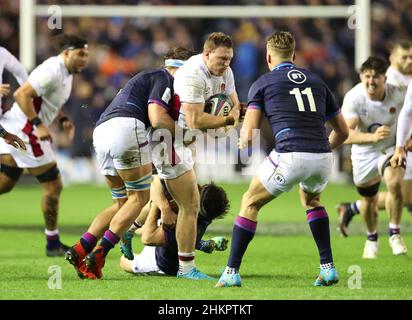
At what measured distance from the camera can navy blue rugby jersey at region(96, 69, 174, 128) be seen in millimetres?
9016

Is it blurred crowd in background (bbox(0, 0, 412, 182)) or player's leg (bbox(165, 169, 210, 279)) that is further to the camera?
blurred crowd in background (bbox(0, 0, 412, 182))

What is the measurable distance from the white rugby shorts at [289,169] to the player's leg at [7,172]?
4252mm

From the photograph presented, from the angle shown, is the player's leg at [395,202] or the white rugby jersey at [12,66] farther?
the white rugby jersey at [12,66]

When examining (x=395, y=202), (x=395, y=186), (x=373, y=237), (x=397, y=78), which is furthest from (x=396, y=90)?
(x=373, y=237)

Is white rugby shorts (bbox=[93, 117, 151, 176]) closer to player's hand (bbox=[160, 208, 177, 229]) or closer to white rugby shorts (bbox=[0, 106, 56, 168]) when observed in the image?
player's hand (bbox=[160, 208, 177, 229])

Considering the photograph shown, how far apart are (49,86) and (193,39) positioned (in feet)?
39.1

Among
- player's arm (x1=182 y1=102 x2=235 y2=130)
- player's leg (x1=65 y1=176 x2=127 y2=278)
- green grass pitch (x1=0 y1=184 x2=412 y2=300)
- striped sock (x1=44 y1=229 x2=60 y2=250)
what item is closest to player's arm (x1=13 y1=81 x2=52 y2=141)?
striped sock (x1=44 y1=229 x2=60 y2=250)

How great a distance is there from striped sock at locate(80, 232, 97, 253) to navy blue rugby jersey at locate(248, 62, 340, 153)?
6.30 ft

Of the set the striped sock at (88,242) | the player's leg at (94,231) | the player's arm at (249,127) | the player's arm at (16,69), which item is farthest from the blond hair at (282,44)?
the player's arm at (16,69)

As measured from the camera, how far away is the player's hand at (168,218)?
30.0 ft

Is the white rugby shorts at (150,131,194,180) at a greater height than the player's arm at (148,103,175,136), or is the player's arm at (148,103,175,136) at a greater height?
the player's arm at (148,103,175,136)

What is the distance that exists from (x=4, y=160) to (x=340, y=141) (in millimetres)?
4487

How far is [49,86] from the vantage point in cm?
1121

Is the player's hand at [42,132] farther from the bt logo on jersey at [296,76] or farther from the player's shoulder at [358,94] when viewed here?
the bt logo on jersey at [296,76]
